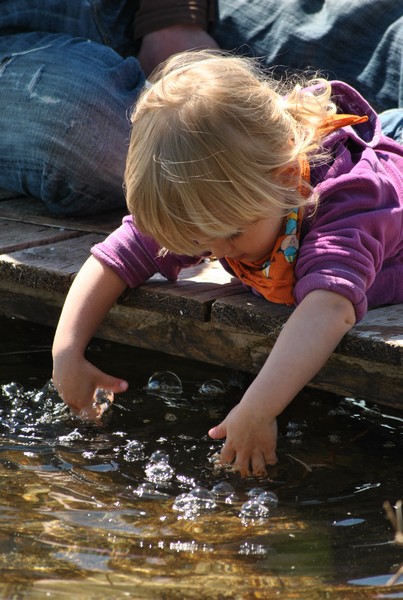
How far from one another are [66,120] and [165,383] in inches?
34.5

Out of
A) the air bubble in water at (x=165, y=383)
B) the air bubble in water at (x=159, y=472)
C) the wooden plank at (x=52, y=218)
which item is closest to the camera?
the air bubble in water at (x=159, y=472)

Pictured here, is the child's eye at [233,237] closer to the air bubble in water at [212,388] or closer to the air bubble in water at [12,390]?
the air bubble in water at [212,388]

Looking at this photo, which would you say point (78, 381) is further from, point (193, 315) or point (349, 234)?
point (349, 234)

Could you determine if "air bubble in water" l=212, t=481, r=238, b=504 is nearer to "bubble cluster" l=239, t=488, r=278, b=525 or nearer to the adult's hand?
"bubble cluster" l=239, t=488, r=278, b=525

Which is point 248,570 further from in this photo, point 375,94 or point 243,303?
point 375,94

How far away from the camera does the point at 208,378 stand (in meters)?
3.03

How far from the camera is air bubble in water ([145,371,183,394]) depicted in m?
2.89

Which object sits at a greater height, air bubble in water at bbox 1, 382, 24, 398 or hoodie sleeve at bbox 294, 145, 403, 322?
hoodie sleeve at bbox 294, 145, 403, 322

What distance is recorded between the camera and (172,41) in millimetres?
3504

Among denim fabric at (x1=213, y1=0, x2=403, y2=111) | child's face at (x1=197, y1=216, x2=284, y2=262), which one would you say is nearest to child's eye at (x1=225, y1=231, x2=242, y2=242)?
child's face at (x1=197, y1=216, x2=284, y2=262)

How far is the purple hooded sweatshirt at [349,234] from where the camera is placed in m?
2.15

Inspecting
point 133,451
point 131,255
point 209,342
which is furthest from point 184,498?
point 131,255

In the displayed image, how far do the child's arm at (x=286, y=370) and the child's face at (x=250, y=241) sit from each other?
202mm

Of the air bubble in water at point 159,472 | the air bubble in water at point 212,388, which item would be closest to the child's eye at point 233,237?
the air bubble in water at point 159,472
